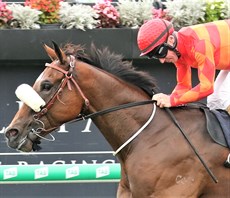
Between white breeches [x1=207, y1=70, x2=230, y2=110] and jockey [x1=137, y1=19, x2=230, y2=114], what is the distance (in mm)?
239

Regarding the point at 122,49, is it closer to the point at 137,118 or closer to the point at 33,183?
the point at 33,183

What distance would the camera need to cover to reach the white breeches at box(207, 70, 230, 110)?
5.61 m

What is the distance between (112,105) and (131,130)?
23 centimetres

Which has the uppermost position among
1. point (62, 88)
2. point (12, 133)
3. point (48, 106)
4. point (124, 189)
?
point (62, 88)

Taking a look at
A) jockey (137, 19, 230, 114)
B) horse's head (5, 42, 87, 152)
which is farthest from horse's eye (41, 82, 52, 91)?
jockey (137, 19, 230, 114)

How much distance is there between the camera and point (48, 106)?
525 centimetres

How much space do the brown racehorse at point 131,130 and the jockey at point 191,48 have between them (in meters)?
0.22

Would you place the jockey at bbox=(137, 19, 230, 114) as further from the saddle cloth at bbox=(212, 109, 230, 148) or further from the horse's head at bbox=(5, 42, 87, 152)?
the horse's head at bbox=(5, 42, 87, 152)

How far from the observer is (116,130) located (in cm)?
534

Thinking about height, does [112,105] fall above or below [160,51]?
below

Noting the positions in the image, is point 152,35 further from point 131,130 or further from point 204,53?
point 131,130

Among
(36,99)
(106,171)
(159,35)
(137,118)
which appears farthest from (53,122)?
(106,171)

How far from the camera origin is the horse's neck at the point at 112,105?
17.5ft

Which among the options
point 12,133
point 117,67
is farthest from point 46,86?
point 117,67
